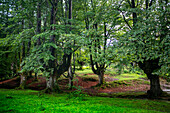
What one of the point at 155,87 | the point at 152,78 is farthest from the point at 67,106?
the point at 155,87

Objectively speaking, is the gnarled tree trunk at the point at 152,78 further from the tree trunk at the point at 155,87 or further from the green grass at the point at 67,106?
the green grass at the point at 67,106

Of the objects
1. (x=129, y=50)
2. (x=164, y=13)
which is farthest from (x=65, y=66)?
(x=164, y=13)

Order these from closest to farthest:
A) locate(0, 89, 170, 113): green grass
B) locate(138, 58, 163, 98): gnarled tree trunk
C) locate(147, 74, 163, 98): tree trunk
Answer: locate(0, 89, 170, 113): green grass < locate(138, 58, 163, 98): gnarled tree trunk < locate(147, 74, 163, 98): tree trunk

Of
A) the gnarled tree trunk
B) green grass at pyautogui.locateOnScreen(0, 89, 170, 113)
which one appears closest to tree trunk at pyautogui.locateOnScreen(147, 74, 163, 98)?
the gnarled tree trunk

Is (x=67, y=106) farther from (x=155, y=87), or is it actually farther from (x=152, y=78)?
(x=155, y=87)

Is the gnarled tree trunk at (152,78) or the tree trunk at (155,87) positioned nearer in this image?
the gnarled tree trunk at (152,78)

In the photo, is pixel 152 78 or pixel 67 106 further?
pixel 152 78

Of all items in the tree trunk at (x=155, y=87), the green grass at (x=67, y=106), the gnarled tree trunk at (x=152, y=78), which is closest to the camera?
the green grass at (x=67, y=106)

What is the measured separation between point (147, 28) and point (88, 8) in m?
15.2

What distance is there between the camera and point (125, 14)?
38.2 ft

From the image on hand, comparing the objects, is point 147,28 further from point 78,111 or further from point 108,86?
point 108,86

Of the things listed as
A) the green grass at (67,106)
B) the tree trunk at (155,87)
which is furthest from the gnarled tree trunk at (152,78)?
the green grass at (67,106)

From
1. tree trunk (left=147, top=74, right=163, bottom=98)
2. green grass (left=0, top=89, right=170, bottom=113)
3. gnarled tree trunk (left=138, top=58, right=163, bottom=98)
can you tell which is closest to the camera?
green grass (left=0, top=89, right=170, bottom=113)

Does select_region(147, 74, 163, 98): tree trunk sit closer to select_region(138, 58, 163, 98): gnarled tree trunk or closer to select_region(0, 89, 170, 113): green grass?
select_region(138, 58, 163, 98): gnarled tree trunk
